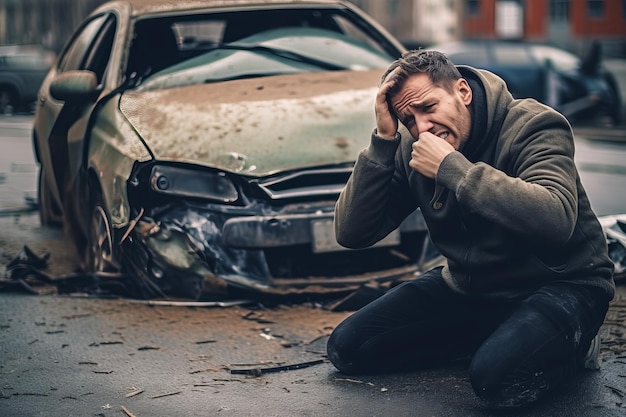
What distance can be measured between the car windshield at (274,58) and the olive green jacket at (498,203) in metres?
2.42

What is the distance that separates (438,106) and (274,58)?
9.84ft

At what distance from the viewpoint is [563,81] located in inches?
657

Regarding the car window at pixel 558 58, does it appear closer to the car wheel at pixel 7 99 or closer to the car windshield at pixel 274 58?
the car windshield at pixel 274 58

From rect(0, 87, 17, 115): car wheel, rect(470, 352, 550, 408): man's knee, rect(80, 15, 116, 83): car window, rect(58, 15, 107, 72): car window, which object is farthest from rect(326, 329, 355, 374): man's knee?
rect(0, 87, 17, 115): car wheel

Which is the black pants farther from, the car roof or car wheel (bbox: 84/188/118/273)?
the car roof

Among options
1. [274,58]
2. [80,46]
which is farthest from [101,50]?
[274,58]

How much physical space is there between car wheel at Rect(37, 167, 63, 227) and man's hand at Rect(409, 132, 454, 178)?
4911 millimetres

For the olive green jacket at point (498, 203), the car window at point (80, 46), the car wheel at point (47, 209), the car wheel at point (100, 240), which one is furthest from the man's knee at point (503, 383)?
the car wheel at point (47, 209)

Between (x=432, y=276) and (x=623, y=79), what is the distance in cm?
2296

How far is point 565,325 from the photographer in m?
4.07

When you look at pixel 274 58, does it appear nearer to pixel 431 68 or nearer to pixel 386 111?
pixel 386 111

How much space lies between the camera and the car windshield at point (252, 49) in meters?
6.80

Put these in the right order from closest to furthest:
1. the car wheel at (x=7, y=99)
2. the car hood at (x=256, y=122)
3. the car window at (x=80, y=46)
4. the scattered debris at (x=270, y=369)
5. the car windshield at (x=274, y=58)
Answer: the scattered debris at (x=270, y=369), the car hood at (x=256, y=122), the car windshield at (x=274, y=58), the car window at (x=80, y=46), the car wheel at (x=7, y=99)


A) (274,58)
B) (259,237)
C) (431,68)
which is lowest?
(259,237)
